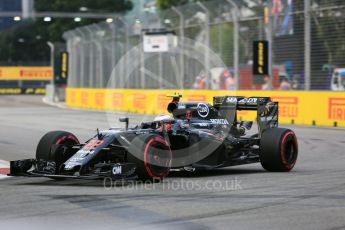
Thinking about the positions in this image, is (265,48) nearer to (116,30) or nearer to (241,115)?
(241,115)

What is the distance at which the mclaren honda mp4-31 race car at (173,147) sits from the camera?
31.0 feet

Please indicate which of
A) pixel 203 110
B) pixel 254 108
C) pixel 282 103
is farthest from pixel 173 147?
pixel 282 103

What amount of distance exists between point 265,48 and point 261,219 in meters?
19.9

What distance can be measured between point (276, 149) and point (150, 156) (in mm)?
2266

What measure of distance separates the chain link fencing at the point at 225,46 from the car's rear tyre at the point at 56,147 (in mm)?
14312

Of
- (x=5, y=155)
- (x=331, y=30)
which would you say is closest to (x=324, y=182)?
(x=5, y=155)

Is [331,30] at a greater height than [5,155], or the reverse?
[331,30]

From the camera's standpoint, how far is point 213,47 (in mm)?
29906

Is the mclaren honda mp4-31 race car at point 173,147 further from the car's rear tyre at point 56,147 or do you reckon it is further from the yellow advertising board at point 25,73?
the yellow advertising board at point 25,73

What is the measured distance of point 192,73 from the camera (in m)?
31.6

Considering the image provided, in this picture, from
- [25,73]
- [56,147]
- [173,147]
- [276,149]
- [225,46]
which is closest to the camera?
[56,147]

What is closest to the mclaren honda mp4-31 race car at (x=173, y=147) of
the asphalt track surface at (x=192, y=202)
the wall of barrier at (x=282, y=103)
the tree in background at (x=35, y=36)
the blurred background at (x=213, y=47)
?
the asphalt track surface at (x=192, y=202)

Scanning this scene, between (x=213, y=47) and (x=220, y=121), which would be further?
(x=213, y=47)

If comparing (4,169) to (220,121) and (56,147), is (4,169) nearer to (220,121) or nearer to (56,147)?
(56,147)
